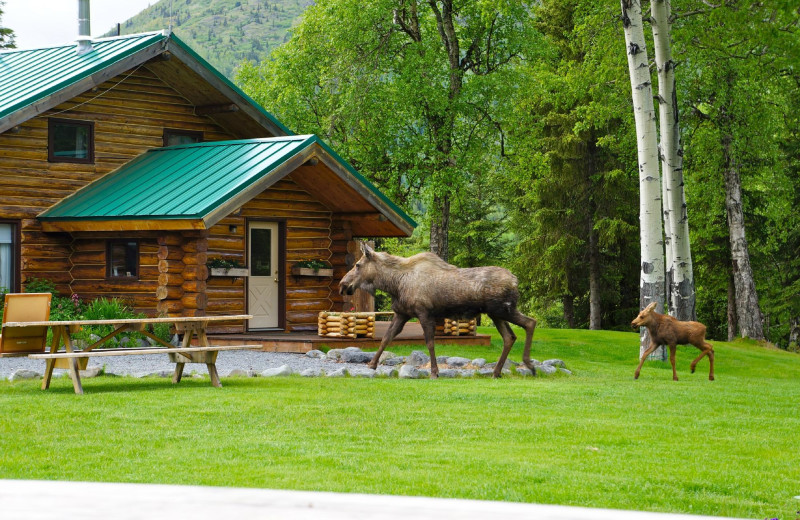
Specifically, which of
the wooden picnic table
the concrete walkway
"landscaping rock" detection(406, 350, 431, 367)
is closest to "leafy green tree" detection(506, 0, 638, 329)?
"landscaping rock" detection(406, 350, 431, 367)

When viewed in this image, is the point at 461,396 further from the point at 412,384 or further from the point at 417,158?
the point at 417,158

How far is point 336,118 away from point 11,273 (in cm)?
1451

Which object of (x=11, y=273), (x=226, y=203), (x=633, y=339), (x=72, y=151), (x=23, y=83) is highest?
(x=23, y=83)

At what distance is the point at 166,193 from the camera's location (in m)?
19.8

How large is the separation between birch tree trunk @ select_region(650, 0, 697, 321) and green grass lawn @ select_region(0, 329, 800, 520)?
279 inches

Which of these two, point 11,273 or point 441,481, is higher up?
point 11,273

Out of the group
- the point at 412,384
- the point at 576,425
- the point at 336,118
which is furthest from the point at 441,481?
the point at 336,118

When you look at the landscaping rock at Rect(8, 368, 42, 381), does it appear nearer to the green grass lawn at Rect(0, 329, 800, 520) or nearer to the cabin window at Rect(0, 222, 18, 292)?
the green grass lawn at Rect(0, 329, 800, 520)

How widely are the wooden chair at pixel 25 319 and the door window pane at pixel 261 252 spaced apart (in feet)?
31.8

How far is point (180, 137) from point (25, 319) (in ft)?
38.0

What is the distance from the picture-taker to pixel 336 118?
33125 millimetres

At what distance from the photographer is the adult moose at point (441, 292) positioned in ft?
47.3

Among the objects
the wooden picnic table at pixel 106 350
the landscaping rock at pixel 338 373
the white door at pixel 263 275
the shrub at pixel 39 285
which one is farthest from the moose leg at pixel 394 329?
the shrub at pixel 39 285

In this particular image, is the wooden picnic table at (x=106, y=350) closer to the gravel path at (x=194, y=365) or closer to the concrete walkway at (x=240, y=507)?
the gravel path at (x=194, y=365)
